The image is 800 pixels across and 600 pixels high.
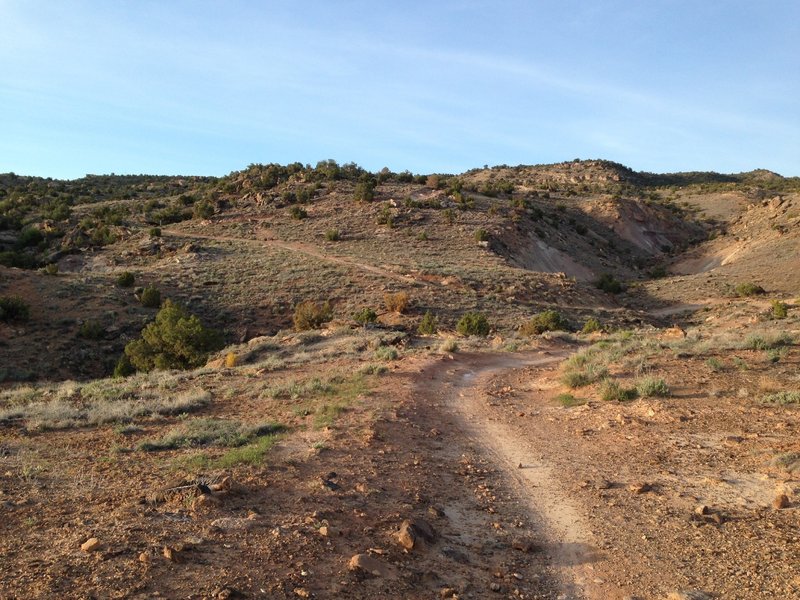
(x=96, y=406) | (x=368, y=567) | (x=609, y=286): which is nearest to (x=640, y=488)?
(x=368, y=567)

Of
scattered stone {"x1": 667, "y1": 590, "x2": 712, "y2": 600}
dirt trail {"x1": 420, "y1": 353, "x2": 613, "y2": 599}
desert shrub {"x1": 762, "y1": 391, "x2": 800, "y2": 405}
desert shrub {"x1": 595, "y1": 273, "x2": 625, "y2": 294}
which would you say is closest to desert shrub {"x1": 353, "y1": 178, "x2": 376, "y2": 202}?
desert shrub {"x1": 595, "y1": 273, "x2": 625, "y2": 294}

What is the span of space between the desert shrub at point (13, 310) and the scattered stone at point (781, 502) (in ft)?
97.4

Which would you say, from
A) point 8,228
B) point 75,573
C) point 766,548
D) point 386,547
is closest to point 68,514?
point 75,573

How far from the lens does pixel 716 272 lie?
153ft

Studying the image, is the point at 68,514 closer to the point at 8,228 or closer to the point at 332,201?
the point at 332,201

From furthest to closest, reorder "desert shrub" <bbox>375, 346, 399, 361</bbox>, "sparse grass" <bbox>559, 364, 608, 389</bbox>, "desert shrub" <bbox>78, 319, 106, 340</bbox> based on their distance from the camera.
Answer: "desert shrub" <bbox>78, 319, 106, 340</bbox> < "desert shrub" <bbox>375, 346, 399, 361</bbox> < "sparse grass" <bbox>559, 364, 608, 389</bbox>

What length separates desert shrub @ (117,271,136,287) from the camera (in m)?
33.2

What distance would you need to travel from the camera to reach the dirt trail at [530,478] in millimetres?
5535

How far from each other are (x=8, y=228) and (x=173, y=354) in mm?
36696

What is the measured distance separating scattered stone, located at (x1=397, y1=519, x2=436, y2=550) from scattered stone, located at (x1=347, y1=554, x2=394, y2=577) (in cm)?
48

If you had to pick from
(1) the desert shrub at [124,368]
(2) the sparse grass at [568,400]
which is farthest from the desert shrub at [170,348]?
(2) the sparse grass at [568,400]

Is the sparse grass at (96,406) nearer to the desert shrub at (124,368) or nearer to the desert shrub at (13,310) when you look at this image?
the desert shrub at (124,368)

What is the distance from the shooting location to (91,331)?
26.9 metres

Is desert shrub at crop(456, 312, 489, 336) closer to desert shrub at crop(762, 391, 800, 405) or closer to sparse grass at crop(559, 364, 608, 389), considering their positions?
sparse grass at crop(559, 364, 608, 389)
